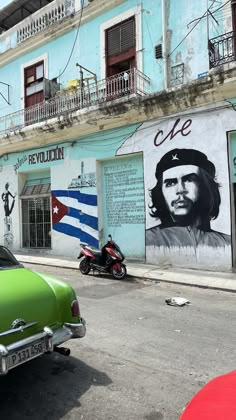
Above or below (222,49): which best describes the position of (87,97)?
below

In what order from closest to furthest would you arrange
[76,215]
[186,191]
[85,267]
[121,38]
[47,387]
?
[47,387] < [85,267] < [186,191] < [121,38] < [76,215]

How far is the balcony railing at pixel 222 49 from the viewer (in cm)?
1048

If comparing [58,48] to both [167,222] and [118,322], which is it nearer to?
[167,222]

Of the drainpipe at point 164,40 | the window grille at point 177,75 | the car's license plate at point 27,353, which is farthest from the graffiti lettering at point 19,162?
Answer: the car's license plate at point 27,353

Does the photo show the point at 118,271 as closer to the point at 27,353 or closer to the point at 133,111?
the point at 133,111

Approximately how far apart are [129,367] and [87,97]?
11.4 meters

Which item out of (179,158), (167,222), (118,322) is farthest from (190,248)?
(118,322)

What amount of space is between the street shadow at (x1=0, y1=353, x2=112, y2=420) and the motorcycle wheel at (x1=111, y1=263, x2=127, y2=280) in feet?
18.9

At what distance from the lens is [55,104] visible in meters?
15.2

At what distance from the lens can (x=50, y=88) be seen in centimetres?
1559

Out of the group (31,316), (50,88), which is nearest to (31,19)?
(50,88)

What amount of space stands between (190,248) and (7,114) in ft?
37.5

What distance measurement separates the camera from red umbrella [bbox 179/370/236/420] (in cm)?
177

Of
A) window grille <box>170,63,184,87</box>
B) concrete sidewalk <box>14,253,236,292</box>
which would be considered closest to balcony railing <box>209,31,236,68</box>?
window grille <box>170,63,184,87</box>
